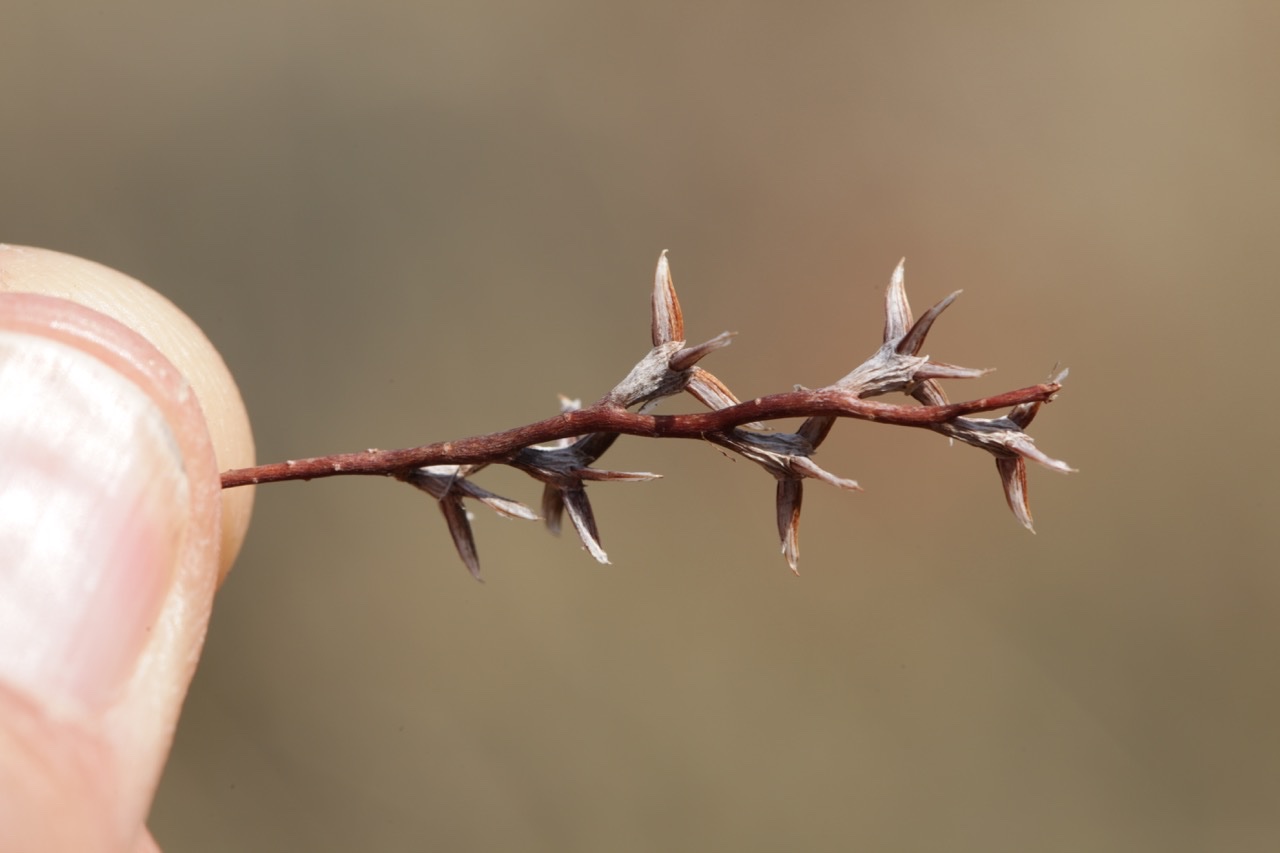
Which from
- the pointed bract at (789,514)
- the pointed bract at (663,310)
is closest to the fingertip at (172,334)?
the pointed bract at (663,310)

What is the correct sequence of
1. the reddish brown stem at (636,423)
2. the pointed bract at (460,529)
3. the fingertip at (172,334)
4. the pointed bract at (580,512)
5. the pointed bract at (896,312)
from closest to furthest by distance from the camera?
the reddish brown stem at (636,423)
the pointed bract at (896,312)
the pointed bract at (580,512)
the pointed bract at (460,529)
the fingertip at (172,334)

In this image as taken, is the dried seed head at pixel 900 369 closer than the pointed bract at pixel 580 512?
Yes

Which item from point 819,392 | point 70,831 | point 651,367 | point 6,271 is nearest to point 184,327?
point 6,271

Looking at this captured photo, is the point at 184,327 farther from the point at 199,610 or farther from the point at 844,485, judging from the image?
the point at 844,485

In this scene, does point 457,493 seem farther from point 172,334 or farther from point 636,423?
point 172,334

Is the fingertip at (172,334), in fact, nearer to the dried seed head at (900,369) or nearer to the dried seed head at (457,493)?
the dried seed head at (457,493)

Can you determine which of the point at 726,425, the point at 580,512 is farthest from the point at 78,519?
the point at 726,425

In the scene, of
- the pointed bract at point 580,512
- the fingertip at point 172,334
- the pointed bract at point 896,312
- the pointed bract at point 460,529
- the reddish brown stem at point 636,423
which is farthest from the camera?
the fingertip at point 172,334

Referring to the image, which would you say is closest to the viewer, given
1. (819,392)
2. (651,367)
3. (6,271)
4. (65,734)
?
(819,392)
